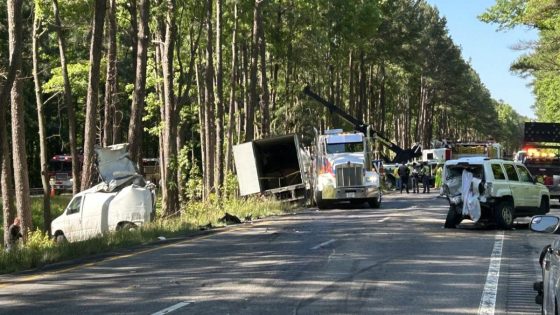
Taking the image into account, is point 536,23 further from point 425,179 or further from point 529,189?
point 529,189

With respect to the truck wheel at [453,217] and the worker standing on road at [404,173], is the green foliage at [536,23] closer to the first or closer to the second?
the worker standing on road at [404,173]

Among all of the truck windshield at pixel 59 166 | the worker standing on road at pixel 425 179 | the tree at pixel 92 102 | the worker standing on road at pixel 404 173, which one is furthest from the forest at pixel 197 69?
the worker standing on road at pixel 425 179

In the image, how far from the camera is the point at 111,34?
25.3m

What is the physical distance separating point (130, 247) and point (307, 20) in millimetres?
26680

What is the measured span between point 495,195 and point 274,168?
14.6 metres

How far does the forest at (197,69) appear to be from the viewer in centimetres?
2484

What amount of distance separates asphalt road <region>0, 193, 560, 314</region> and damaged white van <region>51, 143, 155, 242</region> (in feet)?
13.4

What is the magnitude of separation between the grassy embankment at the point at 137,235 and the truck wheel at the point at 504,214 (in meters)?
8.14

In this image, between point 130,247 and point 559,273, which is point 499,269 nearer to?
point 559,273

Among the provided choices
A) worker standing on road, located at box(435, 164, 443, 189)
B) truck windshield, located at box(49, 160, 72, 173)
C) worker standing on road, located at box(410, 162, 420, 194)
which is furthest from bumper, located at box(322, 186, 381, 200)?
truck windshield, located at box(49, 160, 72, 173)

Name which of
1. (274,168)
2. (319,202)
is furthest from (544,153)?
(274,168)

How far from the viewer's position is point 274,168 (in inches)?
1270

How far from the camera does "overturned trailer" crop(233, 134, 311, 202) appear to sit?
100.0 ft

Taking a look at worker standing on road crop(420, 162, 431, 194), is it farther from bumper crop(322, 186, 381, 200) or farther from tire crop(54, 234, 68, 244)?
tire crop(54, 234, 68, 244)
